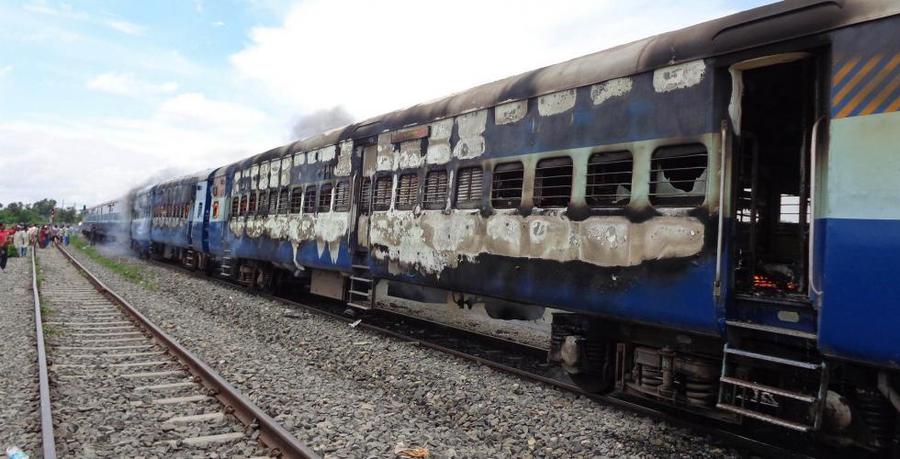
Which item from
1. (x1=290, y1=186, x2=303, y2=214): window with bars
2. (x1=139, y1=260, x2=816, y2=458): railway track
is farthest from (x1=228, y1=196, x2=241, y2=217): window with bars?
(x1=290, y1=186, x2=303, y2=214): window with bars

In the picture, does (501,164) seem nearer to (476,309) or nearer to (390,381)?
(476,309)

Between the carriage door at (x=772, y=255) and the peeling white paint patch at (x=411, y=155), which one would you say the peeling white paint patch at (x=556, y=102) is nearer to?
the carriage door at (x=772, y=255)

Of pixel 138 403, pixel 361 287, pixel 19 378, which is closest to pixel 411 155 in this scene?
pixel 361 287

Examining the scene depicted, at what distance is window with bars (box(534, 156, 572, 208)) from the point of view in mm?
5914

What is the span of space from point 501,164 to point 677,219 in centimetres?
247

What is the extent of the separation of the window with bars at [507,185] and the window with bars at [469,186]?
283 mm

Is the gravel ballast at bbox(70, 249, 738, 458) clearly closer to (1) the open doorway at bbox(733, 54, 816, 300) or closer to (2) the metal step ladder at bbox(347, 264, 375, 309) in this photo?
(2) the metal step ladder at bbox(347, 264, 375, 309)

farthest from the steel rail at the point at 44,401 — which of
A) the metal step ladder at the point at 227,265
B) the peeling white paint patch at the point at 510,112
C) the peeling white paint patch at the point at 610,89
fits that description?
the metal step ladder at the point at 227,265

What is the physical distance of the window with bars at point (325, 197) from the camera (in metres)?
10.8

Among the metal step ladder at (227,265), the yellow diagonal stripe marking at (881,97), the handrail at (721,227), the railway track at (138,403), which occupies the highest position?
the yellow diagonal stripe marking at (881,97)

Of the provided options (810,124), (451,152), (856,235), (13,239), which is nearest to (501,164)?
(451,152)

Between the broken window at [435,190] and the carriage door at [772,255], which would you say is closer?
the carriage door at [772,255]

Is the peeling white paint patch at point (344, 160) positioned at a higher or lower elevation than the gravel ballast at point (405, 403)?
higher

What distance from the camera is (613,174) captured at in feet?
17.9
